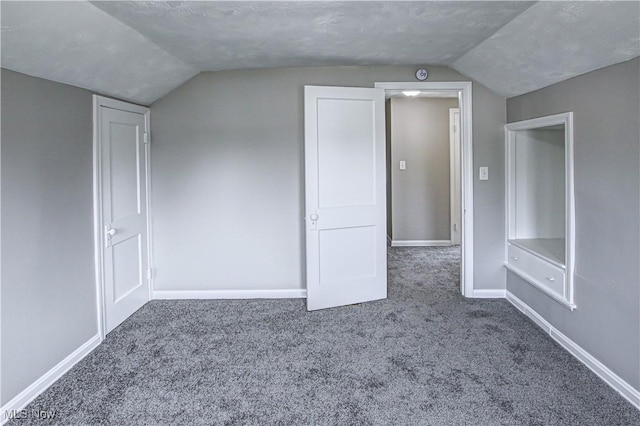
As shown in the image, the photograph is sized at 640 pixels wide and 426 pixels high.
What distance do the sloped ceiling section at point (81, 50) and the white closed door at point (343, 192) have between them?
130cm

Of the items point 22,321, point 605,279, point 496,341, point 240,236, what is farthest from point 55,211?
point 605,279

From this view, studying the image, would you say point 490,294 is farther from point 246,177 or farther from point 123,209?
point 123,209

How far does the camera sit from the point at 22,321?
2.28m

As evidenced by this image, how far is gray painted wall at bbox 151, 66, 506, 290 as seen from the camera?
3.80 m

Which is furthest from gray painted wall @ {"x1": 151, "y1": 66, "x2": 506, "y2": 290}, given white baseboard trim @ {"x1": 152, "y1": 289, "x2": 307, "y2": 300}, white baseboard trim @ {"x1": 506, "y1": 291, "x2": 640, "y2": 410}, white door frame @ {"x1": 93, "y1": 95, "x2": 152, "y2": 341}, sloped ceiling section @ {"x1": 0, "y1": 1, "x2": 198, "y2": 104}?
white door frame @ {"x1": 93, "y1": 95, "x2": 152, "y2": 341}

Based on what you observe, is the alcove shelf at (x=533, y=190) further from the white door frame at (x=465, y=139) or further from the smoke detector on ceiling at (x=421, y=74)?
the smoke detector on ceiling at (x=421, y=74)

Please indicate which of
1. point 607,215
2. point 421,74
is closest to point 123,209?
point 421,74

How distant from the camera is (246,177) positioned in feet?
12.8

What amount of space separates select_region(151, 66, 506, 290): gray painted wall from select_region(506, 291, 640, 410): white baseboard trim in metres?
0.66

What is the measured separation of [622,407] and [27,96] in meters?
3.60

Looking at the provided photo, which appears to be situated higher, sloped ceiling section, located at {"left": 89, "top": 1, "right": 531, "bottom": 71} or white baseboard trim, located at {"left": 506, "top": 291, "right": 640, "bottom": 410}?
sloped ceiling section, located at {"left": 89, "top": 1, "right": 531, "bottom": 71}

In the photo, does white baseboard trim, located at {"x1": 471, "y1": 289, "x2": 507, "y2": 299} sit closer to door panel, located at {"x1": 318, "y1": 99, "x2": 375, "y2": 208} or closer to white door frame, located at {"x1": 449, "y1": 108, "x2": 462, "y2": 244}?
door panel, located at {"x1": 318, "y1": 99, "x2": 375, "y2": 208}

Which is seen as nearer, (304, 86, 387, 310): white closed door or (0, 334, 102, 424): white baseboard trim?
(0, 334, 102, 424): white baseboard trim

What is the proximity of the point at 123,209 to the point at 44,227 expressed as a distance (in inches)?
37.7
